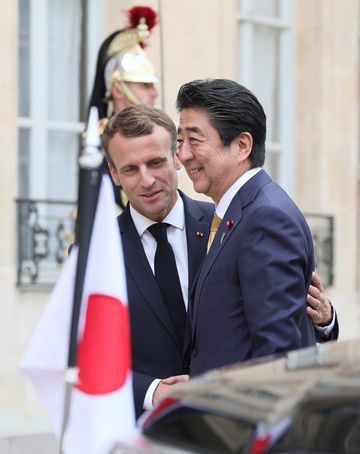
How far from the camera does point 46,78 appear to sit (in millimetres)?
10273

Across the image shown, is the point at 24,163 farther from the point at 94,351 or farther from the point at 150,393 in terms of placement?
the point at 94,351

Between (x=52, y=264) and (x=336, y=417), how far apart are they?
7588 mm

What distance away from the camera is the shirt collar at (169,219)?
4.22 meters

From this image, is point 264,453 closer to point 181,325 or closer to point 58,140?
point 181,325

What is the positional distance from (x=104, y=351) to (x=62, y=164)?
715cm

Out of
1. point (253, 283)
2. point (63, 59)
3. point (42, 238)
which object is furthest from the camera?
point (63, 59)

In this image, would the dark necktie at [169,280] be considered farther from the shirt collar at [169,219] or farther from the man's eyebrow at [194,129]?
the man's eyebrow at [194,129]

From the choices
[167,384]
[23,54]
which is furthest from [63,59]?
[167,384]

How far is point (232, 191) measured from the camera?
382 centimetres

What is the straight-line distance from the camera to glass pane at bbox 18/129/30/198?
400 inches

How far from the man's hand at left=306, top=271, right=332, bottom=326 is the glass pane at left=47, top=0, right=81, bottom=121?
6547mm

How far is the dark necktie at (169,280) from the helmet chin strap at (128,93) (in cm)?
260

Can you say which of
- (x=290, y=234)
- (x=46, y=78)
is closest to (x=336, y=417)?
(x=290, y=234)

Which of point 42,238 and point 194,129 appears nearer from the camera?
point 194,129
